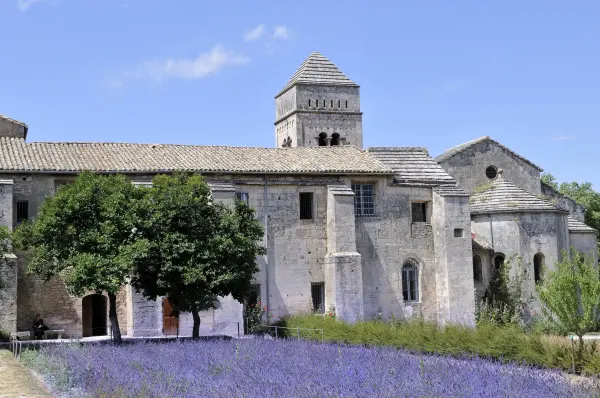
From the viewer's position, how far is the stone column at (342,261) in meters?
32.3

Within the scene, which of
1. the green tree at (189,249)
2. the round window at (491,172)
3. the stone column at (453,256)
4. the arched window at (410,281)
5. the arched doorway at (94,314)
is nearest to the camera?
the green tree at (189,249)

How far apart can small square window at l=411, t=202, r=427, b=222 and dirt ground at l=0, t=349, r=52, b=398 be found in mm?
20367

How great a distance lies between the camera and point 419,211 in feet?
119

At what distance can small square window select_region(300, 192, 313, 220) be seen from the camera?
34250 mm

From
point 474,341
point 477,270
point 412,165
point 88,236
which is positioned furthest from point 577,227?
point 88,236

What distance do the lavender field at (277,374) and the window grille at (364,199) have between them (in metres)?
14.4

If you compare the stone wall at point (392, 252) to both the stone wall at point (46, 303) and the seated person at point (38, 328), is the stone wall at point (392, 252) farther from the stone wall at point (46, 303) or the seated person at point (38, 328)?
the seated person at point (38, 328)

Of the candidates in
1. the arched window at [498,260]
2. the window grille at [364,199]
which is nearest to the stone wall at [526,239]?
the arched window at [498,260]

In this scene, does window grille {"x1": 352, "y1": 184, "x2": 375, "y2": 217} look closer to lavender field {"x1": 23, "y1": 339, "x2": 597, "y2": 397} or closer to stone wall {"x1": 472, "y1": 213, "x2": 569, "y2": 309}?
stone wall {"x1": 472, "y1": 213, "x2": 569, "y2": 309}

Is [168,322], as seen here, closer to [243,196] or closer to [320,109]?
[243,196]

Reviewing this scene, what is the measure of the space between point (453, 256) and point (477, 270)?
290 cm

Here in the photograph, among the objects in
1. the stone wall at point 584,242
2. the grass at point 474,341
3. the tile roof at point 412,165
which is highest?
the tile roof at point 412,165

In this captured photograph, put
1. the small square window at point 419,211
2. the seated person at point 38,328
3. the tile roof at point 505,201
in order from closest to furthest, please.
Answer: the seated person at point 38,328, the small square window at point 419,211, the tile roof at point 505,201

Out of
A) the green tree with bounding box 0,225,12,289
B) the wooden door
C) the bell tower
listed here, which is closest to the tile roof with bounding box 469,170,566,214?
the wooden door
